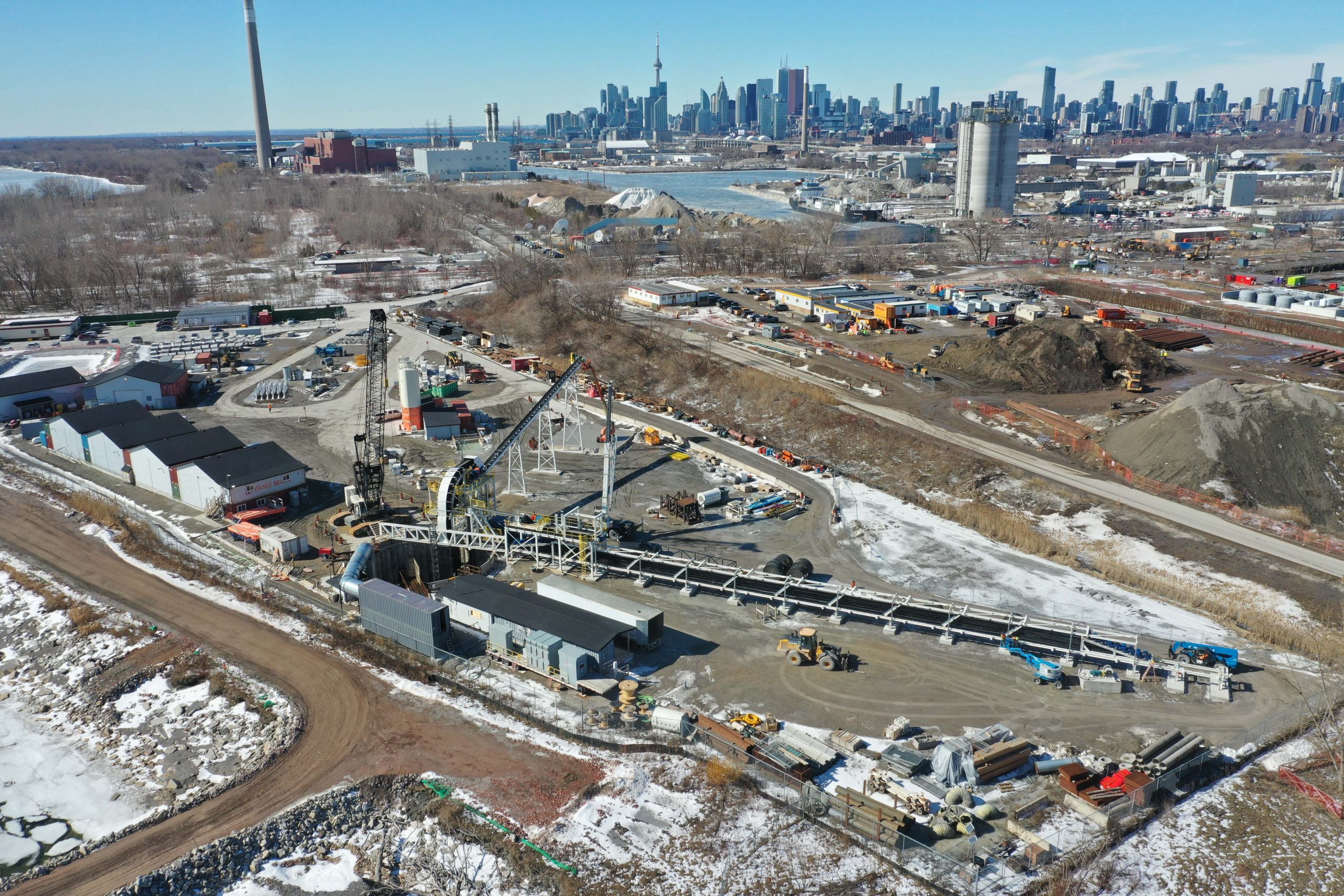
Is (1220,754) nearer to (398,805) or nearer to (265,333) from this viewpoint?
(398,805)

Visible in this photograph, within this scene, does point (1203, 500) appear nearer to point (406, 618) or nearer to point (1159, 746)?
point (1159, 746)

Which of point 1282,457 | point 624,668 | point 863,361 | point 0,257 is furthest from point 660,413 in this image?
point 0,257

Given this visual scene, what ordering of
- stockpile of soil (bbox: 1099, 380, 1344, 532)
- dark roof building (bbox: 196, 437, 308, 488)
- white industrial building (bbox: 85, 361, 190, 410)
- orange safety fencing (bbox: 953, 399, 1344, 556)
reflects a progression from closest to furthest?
orange safety fencing (bbox: 953, 399, 1344, 556) → dark roof building (bbox: 196, 437, 308, 488) → stockpile of soil (bbox: 1099, 380, 1344, 532) → white industrial building (bbox: 85, 361, 190, 410)

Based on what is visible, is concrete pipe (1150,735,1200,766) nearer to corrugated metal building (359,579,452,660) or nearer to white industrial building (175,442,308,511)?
corrugated metal building (359,579,452,660)

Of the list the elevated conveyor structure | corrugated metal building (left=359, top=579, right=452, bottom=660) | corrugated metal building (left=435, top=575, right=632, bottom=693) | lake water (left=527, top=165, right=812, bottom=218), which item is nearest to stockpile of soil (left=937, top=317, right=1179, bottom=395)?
the elevated conveyor structure

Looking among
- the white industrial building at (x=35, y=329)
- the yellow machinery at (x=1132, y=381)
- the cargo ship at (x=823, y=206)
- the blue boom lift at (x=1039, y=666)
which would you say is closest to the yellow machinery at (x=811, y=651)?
the blue boom lift at (x=1039, y=666)

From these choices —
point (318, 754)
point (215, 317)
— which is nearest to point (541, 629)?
point (318, 754)

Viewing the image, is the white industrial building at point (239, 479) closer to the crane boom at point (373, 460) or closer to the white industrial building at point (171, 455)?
the white industrial building at point (171, 455)
